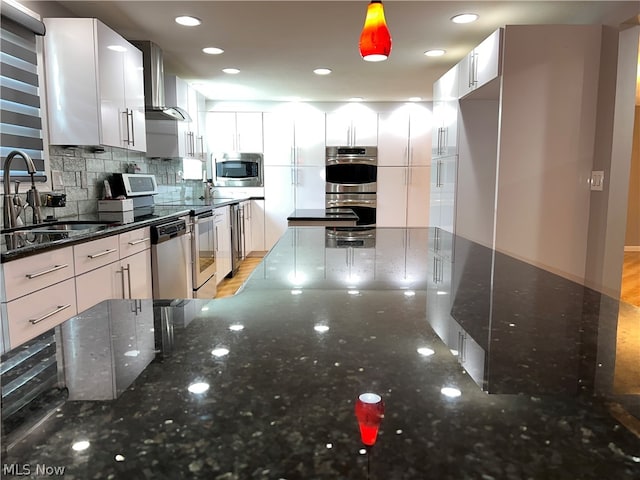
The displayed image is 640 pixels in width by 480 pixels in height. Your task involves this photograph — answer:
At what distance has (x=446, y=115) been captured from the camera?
154 inches

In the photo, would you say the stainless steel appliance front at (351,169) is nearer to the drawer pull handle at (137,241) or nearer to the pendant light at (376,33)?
the drawer pull handle at (137,241)

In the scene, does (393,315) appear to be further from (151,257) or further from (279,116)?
(279,116)

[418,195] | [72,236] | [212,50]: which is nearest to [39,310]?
[72,236]

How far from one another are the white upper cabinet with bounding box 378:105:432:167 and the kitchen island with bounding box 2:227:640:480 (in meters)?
5.58

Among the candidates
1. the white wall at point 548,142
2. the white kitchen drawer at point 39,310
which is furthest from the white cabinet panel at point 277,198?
the white kitchen drawer at point 39,310

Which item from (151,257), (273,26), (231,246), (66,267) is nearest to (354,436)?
(66,267)

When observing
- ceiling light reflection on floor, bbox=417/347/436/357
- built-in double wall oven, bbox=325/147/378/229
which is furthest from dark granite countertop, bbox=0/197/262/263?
built-in double wall oven, bbox=325/147/378/229

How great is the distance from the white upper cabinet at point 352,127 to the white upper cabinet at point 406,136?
0.42ft

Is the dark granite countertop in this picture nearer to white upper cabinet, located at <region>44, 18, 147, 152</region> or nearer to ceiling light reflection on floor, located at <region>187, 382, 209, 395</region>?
white upper cabinet, located at <region>44, 18, 147, 152</region>

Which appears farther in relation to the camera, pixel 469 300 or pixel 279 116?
pixel 279 116

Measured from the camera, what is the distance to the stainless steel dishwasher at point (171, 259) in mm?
3020

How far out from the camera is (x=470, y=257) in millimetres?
1553

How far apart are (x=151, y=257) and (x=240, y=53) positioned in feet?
6.60

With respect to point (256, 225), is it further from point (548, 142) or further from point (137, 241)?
point (548, 142)
